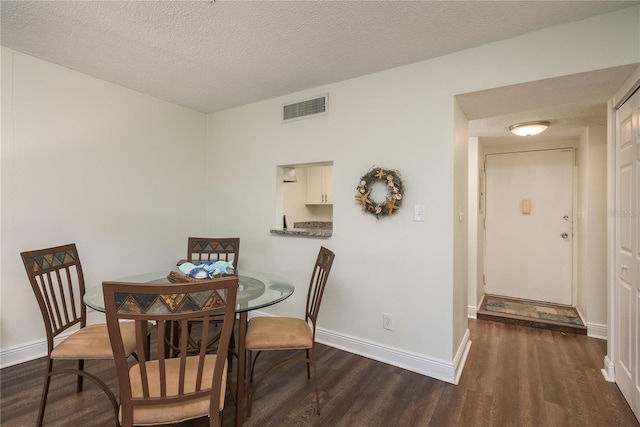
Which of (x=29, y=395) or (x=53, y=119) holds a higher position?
(x=53, y=119)

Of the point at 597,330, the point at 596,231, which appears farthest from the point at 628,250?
the point at 597,330

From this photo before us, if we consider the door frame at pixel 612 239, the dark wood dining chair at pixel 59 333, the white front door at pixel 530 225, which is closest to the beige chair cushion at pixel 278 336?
the dark wood dining chair at pixel 59 333

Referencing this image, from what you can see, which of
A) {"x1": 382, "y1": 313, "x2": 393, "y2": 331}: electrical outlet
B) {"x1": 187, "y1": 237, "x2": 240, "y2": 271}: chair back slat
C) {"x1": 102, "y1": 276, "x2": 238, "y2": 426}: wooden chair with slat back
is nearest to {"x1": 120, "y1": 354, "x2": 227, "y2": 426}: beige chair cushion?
{"x1": 102, "y1": 276, "x2": 238, "y2": 426}: wooden chair with slat back

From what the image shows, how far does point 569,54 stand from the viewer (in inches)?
75.9

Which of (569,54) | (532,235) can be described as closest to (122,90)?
(569,54)

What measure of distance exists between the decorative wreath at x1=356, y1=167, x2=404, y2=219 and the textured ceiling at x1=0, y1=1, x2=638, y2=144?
2.93 feet

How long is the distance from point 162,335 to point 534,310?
433cm

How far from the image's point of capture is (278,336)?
1.92 m

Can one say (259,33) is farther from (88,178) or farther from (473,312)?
(473,312)

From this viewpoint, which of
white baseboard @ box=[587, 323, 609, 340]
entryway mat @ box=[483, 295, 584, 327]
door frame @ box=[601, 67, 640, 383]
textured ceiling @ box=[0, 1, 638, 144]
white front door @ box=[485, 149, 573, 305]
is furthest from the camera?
white front door @ box=[485, 149, 573, 305]

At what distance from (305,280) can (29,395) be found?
2.12 meters

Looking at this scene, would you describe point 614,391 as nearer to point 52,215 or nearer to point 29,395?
point 29,395

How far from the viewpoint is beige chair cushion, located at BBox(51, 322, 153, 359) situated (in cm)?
172

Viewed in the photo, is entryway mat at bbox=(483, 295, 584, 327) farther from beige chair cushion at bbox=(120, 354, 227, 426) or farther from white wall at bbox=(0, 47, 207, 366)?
white wall at bbox=(0, 47, 207, 366)
